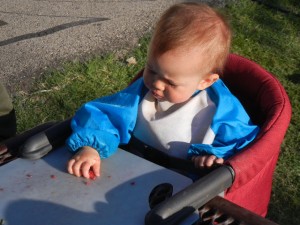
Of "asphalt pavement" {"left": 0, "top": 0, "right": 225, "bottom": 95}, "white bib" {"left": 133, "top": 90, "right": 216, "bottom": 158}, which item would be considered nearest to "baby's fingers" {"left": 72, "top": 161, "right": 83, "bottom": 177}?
"white bib" {"left": 133, "top": 90, "right": 216, "bottom": 158}

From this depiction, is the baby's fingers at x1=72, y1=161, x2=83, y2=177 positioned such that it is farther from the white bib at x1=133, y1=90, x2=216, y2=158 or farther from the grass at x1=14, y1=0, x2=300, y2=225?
the grass at x1=14, y1=0, x2=300, y2=225

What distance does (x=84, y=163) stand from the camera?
1.72 m

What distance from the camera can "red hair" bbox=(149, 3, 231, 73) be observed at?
1.70m

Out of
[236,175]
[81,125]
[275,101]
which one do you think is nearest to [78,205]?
[81,125]

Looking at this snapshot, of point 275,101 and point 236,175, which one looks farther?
point 275,101

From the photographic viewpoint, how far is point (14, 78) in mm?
3152

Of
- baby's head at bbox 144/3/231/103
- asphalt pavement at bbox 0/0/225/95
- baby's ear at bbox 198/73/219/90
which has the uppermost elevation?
baby's head at bbox 144/3/231/103

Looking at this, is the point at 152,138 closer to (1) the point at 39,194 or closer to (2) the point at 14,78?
(1) the point at 39,194

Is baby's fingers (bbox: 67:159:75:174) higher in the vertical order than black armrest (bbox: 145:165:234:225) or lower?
lower

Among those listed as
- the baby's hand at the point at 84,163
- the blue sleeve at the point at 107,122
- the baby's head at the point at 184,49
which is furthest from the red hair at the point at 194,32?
the baby's hand at the point at 84,163

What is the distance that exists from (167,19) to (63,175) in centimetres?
60

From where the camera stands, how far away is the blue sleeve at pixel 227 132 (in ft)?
5.82

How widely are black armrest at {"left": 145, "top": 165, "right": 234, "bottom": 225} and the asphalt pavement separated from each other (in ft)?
5.82

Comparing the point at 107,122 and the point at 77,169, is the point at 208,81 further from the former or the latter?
the point at 77,169
